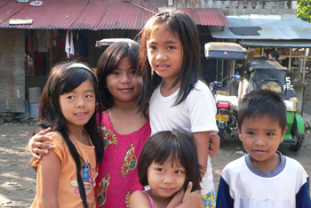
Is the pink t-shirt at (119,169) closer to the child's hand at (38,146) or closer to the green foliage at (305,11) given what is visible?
the child's hand at (38,146)

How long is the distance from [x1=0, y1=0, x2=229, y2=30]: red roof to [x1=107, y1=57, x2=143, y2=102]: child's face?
6294 mm

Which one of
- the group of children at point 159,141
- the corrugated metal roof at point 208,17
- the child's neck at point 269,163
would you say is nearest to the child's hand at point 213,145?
the group of children at point 159,141

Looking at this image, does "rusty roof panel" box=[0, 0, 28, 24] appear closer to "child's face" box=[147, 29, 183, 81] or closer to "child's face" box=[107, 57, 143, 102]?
"child's face" box=[107, 57, 143, 102]

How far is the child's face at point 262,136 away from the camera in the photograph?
165 cm

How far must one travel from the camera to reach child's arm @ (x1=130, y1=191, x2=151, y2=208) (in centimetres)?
149

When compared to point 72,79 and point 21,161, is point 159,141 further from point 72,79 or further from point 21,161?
point 21,161

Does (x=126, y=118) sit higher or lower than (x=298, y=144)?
higher

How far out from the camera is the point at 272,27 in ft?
29.2

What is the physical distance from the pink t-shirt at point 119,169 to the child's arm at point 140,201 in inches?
10.6

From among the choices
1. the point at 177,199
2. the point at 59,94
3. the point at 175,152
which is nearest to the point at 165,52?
the point at 175,152

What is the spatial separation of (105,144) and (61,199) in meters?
0.44

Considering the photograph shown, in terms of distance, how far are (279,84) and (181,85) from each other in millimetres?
4975

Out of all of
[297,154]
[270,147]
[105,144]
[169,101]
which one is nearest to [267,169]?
[270,147]

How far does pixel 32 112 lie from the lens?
346 inches
